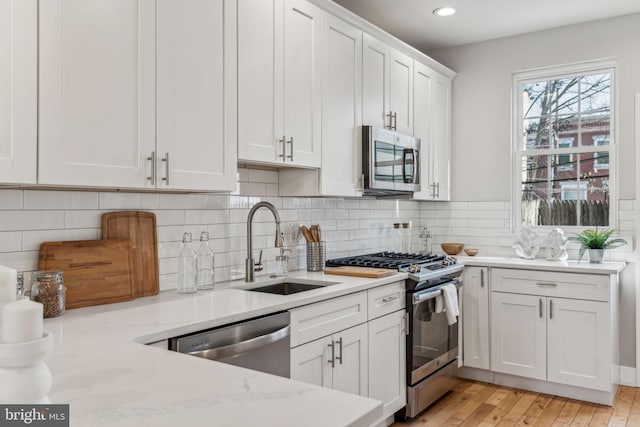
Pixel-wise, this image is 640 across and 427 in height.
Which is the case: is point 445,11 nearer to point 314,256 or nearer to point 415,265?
point 415,265

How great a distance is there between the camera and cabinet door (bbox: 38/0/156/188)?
1.65 metres

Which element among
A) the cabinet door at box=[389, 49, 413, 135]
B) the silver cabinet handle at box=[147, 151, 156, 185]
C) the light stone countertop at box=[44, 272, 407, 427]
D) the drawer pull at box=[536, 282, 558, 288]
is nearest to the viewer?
the light stone countertop at box=[44, 272, 407, 427]

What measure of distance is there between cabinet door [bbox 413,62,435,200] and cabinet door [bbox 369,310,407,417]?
1291mm

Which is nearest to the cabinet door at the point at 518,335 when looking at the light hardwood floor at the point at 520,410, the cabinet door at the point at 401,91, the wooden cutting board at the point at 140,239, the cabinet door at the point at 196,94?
the light hardwood floor at the point at 520,410

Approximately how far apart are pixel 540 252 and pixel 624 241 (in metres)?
0.60

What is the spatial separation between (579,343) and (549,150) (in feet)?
5.27

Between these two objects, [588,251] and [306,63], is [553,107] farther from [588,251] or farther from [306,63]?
[306,63]

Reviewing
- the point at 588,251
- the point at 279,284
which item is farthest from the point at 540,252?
the point at 279,284

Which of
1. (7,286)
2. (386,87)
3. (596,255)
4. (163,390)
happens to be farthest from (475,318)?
(7,286)

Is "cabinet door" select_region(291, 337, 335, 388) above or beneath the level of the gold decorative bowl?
beneath

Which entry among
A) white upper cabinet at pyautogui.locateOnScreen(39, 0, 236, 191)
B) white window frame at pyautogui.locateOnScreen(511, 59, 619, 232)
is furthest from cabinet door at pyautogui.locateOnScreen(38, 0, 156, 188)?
white window frame at pyautogui.locateOnScreen(511, 59, 619, 232)

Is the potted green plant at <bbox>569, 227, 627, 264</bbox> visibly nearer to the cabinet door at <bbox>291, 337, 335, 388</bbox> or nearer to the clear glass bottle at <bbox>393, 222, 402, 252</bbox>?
the clear glass bottle at <bbox>393, 222, 402, 252</bbox>

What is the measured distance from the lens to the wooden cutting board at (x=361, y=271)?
2.90 m

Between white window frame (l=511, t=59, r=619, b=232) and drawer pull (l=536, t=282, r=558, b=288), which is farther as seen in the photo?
white window frame (l=511, t=59, r=619, b=232)
